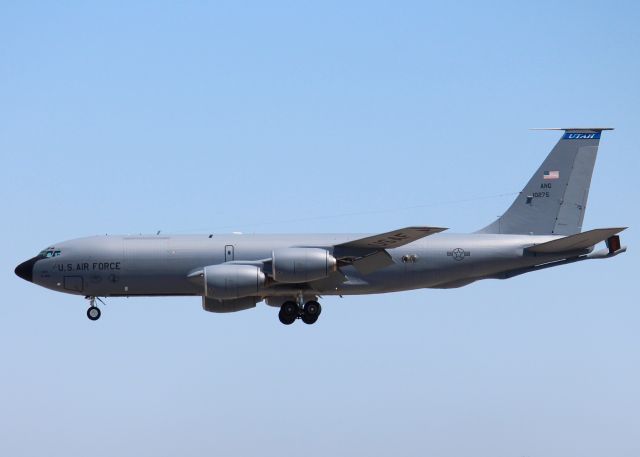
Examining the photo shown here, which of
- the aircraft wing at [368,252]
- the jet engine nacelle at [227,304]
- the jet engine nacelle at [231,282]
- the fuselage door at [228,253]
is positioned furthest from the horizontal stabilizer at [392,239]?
the jet engine nacelle at [227,304]

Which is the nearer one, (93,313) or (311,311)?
(311,311)

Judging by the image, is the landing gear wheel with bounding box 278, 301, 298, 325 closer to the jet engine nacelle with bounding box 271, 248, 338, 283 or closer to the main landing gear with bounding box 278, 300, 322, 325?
the main landing gear with bounding box 278, 300, 322, 325

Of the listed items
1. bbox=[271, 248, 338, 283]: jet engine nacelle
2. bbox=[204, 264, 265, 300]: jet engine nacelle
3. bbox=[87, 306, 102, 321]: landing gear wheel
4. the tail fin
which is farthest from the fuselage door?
the tail fin

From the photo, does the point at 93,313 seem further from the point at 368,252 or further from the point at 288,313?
the point at 368,252

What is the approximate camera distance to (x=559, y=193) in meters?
56.3

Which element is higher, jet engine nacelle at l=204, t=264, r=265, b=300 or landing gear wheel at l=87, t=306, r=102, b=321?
jet engine nacelle at l=204, t=264, r=265, b=300

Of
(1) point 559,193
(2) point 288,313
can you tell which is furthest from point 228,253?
(1) point 559,193

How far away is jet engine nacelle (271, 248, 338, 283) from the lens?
50562mm

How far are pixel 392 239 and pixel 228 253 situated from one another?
7.58 m

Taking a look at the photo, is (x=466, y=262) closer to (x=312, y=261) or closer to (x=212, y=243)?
(x=312, y=261)

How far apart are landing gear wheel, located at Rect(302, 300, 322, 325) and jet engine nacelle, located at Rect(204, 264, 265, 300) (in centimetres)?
322

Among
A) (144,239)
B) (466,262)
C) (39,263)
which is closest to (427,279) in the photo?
(466,262)

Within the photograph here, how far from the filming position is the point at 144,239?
53594 millimetres

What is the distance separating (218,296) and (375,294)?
7.97m
